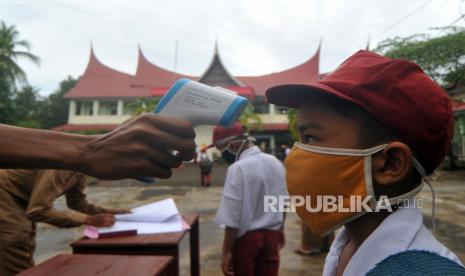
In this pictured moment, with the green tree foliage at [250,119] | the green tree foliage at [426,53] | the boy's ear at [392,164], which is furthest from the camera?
the green tree foliage at [250,119]

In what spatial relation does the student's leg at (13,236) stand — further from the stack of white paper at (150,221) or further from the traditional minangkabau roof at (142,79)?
the traditional minangkabau roof at (142,79)

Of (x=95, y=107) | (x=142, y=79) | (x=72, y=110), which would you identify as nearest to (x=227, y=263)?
(x=142, y=79)

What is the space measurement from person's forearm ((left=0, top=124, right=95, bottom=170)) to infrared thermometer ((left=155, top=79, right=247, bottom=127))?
0.83 feet

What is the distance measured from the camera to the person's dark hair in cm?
105

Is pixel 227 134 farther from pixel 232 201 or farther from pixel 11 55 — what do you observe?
pixel 11 55

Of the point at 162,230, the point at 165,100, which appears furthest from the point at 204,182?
the point at 165,100

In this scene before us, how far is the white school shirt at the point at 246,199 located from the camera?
97.6 inches

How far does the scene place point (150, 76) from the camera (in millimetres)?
25609

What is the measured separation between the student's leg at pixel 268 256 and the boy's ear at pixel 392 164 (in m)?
1.61

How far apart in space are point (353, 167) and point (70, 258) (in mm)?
1341

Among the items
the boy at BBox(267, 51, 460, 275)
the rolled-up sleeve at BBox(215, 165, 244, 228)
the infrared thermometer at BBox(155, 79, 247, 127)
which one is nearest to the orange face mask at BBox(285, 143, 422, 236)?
the boy at BBox(267, 51, 460, 275)

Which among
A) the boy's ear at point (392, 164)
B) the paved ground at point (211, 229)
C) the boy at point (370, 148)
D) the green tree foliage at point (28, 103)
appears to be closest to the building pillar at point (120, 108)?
the green tree foliage at point (28, 103)

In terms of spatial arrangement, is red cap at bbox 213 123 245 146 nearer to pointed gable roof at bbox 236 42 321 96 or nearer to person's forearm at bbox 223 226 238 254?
person's forearm at bbox 223 226 238 254

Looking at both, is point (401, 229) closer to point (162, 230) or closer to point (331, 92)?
point (331, 92)
